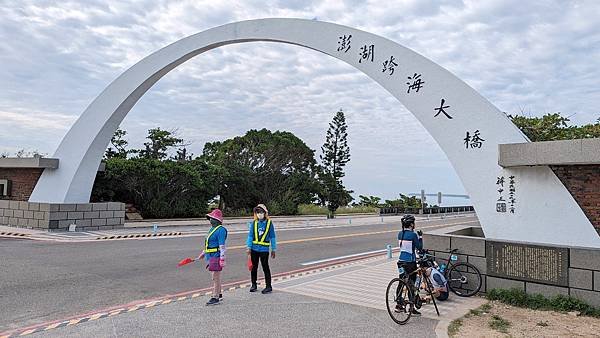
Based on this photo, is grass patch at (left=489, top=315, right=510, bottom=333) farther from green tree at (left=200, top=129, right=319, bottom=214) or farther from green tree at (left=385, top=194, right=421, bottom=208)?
green tree at (left=385, top=194, right=421, bottom=208)

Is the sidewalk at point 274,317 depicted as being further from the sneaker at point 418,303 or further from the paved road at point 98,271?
the paved road at point 98,271

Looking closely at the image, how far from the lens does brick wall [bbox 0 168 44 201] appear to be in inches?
773

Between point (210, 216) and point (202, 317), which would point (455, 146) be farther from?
point (202, 317)

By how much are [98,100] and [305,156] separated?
882 inches

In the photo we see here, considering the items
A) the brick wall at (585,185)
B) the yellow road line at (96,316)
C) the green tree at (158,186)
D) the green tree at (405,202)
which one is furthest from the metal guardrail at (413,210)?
the yellow road line at (96,316)

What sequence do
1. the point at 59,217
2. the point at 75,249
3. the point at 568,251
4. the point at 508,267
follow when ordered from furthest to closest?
the point at 59,217, the point at 75,249, the point at 508,267, the point at 568,251

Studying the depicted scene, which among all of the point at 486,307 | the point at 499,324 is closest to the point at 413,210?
the point at 486,307

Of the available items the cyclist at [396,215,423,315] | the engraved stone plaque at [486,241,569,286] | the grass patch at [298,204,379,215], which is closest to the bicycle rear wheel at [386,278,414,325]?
the cyclist at [396,215,423,315]

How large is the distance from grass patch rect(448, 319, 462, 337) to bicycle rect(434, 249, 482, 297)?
1722 mm

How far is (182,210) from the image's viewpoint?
94.4 ft

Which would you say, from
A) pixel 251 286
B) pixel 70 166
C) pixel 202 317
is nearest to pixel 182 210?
pixel 70 166

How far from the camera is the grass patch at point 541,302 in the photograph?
6848mm

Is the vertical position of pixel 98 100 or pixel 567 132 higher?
pixel 98 100

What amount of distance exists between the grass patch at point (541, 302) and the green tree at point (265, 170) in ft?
83.9
